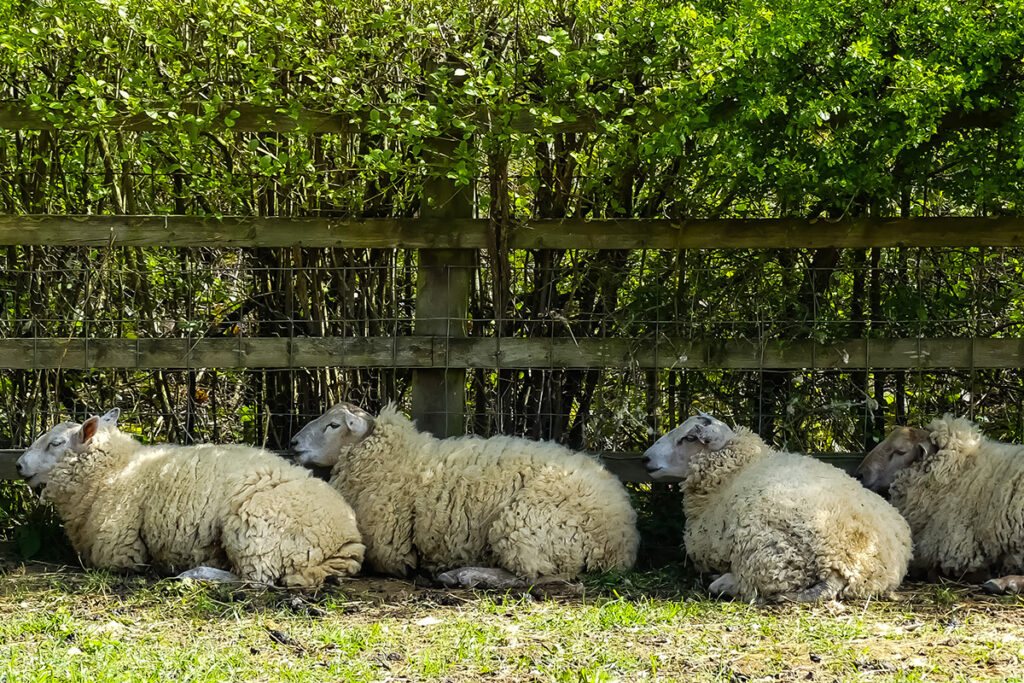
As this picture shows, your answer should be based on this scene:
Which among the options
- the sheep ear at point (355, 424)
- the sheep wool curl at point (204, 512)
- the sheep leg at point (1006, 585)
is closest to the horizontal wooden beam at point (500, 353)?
the sheep ear at point (355, 424)

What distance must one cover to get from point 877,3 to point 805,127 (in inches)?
27.8

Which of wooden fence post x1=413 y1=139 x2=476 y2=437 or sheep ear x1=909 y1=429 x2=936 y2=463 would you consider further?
wooden fence post x1=413 y1=139 x2=476 y2=437

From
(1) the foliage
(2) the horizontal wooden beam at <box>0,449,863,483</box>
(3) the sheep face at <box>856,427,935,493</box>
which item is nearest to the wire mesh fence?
(1) the foliage

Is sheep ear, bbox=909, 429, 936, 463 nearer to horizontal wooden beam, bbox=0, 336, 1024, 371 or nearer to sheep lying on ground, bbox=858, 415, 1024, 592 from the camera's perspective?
sheep lying on ground, bbox=858, 415, 1024, 592

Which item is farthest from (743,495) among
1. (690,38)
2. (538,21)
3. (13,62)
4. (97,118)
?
(13,62)

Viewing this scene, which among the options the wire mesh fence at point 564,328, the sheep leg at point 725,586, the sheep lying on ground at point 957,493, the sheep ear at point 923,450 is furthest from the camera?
the wire mesh fence at point 564,328

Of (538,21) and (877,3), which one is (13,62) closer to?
(538,21)

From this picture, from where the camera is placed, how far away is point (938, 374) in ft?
21.5

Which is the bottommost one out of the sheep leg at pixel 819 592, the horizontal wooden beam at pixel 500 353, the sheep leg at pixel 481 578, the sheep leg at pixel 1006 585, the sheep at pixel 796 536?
the sheep leg at pixel 481 578

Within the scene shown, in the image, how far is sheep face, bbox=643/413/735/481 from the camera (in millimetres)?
6000

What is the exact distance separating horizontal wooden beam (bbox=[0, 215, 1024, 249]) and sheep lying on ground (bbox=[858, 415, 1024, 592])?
106 cm

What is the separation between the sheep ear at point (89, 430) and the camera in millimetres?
5969

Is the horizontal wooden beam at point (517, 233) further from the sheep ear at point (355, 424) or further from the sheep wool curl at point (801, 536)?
the sheep wool curl at point (801, 536)

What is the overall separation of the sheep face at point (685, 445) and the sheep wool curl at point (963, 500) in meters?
0.99
